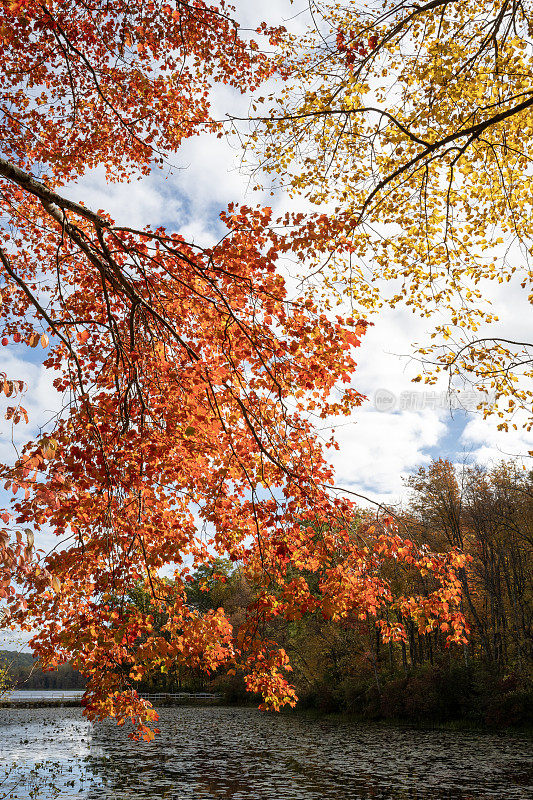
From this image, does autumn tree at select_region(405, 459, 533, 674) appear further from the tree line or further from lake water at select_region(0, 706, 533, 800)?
lake water at select_region(0, 706, 533, 800)

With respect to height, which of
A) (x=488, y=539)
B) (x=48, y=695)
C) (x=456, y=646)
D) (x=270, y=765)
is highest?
(x=488, y=539)

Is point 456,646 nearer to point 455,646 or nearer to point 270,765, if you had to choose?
point 455,646

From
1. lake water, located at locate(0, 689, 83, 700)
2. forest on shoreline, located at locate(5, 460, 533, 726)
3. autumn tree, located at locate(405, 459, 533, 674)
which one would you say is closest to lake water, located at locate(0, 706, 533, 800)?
forest on shoreline, located at locate(5, 460, 533, 726)

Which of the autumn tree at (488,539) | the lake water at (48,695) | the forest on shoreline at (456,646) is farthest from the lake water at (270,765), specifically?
the lake water at (48,695)

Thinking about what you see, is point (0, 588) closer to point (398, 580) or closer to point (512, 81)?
point (512, 81)

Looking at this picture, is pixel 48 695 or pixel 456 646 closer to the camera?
pixel 456 646

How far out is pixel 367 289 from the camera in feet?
34.2

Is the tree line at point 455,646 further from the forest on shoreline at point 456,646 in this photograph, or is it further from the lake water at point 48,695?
the lake water at point 48,695

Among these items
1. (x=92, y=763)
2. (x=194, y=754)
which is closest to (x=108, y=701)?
(x=92, y=763)

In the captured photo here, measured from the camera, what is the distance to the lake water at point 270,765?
43.5 feet

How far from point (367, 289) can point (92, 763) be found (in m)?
17.3

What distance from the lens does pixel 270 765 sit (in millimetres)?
17359

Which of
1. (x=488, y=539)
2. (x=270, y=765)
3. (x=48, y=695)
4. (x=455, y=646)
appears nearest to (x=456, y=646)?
(x=455, y=646)

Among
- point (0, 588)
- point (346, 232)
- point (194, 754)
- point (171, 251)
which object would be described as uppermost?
point (346, 232)
